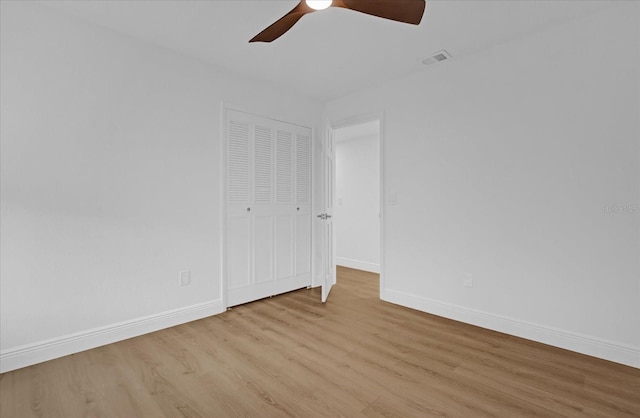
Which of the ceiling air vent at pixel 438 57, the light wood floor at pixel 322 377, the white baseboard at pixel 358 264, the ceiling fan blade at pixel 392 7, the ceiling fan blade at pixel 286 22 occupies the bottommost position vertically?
the light wood floor at pixel 322 377

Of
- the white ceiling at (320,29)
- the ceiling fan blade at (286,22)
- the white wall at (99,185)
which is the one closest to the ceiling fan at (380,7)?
the ceiling fan blade at (286,22)

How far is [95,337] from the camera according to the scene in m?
2.41

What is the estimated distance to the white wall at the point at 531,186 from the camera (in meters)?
2.23

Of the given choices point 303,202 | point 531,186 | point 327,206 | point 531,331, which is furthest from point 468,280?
point 303,202

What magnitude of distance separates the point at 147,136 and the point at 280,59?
1383 mm

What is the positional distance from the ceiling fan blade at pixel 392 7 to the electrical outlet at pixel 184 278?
2.47 m

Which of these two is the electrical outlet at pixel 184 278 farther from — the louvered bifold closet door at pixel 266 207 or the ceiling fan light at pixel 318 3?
the ceiling fan light at pixel 318 3

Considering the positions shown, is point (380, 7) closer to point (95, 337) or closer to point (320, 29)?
point (320, 29)

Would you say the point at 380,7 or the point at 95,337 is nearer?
the point at 380,7

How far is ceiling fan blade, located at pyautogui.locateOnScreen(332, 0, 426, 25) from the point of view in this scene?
149 centimetres

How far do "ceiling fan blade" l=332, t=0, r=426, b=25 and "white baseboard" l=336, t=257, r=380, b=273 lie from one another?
405 cm

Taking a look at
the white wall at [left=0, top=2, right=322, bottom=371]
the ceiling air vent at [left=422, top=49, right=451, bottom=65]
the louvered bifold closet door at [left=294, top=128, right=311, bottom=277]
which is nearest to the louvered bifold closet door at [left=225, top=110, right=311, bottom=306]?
the louvered bifold closet door at [left=294, top=128, right=311, bottom=277]

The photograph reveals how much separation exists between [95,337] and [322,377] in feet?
5.77

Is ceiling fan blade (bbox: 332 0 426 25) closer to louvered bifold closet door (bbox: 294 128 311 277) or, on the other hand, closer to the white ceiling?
the white ceiling
